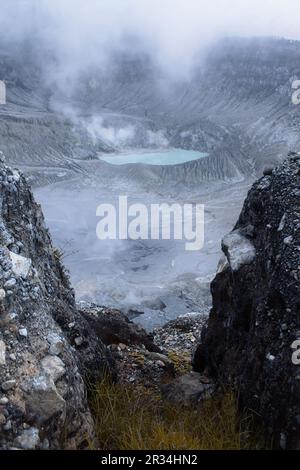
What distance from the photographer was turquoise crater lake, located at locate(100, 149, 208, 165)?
396 ft

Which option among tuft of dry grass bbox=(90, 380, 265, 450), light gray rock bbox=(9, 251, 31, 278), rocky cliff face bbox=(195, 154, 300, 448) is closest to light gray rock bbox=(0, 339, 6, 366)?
light gray rock bbox=(9, 251, 31, 278)

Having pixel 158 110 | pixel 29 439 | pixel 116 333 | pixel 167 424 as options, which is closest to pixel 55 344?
pixel 29 439

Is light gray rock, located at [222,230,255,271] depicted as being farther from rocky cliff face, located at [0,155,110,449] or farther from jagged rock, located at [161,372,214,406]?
rocky cliff face, located at [0,155,110,449]

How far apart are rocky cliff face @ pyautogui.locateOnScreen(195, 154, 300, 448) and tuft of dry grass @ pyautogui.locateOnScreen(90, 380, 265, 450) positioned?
0.67ft

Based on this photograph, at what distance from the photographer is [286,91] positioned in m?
121

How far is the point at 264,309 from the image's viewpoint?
5180mm

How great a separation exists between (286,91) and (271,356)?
123 m

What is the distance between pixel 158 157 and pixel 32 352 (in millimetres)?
123191

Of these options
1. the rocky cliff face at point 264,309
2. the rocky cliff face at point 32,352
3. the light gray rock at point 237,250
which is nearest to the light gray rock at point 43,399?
the rocky cliff face at point 32,352

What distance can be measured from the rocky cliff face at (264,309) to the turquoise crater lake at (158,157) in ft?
367

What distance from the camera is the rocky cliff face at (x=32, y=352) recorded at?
3.99 m

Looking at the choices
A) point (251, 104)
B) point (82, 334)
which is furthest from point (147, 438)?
point (251, 104)

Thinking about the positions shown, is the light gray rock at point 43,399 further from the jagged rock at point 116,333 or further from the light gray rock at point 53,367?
the jagged rock at point 116,333
